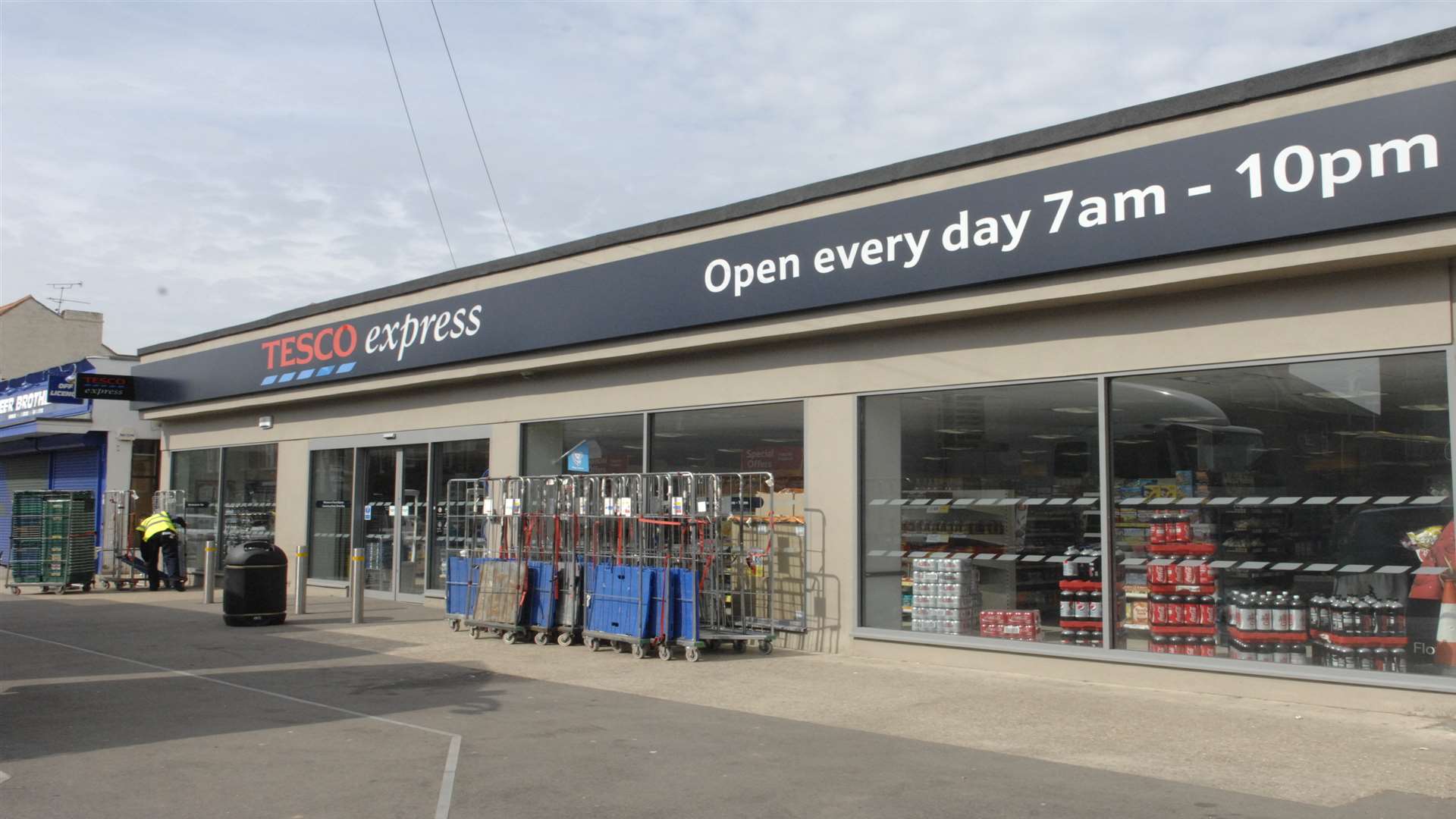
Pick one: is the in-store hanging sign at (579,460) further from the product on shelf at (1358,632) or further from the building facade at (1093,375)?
the product on shelf at (1358,632)

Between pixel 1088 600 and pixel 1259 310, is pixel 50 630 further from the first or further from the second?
pixel 1259 310

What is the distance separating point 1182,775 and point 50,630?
47.4ft

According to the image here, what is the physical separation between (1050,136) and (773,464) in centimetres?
510

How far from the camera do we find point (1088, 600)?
37.2ft

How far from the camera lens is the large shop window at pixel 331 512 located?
21547mm

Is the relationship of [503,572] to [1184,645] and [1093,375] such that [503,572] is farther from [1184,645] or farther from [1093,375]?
[1184,645]

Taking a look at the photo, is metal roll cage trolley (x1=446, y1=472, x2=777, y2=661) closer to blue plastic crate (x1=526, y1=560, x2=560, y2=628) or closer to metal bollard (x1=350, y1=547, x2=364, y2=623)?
blue plastic crate (x1=526, y1=560, x2=560, y2=628)

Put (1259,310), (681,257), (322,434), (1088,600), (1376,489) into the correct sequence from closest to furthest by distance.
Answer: (1376,489)
(1259,310)
(1088,600)
(681,257)
(322,434)

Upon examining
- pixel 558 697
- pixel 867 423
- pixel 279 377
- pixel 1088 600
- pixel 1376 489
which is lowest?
pixel 558 697

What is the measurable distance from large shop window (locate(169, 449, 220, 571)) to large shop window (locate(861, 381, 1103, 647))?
17366 millimetres

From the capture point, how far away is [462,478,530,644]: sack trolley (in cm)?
1437

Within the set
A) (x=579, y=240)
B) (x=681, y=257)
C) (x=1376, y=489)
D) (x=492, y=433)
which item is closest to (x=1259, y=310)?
(x=1376, y=489)

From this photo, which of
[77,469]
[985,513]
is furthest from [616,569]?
[77,469]

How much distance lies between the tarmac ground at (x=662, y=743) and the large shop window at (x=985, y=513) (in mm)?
719
